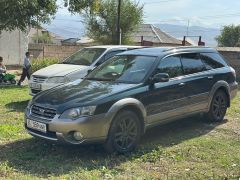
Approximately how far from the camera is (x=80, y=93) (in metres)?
6.81

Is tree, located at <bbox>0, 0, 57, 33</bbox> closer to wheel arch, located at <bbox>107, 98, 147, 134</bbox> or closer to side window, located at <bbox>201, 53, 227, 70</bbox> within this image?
side window, located at <bbox>201, 53, 227, 70</bbox>

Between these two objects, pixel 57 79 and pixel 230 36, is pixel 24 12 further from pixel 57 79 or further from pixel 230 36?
pixel 230 36

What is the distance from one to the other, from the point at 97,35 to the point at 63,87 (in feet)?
87.9

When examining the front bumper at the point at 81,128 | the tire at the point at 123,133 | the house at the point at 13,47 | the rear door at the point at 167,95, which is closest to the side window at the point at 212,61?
the rear door at the point at 167,95

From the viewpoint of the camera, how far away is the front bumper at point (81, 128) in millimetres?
6312

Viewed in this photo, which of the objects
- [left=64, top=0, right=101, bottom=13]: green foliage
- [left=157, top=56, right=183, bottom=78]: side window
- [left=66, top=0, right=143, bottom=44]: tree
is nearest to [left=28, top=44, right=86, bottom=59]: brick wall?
[left=64, top=0, right=101, bottom=13]: green foliage

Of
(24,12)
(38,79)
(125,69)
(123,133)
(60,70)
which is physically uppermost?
(24,12)

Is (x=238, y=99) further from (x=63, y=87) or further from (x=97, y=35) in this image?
(x=97, y=35)

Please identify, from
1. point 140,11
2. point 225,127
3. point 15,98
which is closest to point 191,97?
point 225,127

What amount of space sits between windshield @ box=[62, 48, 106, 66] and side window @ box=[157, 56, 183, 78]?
404 cm

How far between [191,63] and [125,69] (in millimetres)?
1563

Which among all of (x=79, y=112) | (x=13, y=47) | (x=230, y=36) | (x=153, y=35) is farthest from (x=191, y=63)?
(x=153, y=35)

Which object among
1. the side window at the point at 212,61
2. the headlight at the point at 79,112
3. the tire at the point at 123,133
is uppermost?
the side window at the point at 212,61

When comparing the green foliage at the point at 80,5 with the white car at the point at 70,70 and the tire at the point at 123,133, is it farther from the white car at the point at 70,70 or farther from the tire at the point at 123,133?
the tire at the point at 123,133
